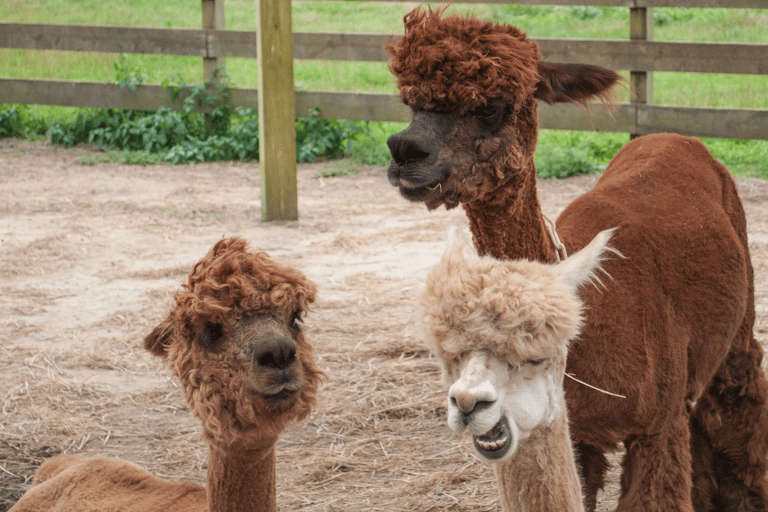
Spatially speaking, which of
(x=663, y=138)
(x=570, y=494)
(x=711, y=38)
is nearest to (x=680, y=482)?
(x=570, y=494)

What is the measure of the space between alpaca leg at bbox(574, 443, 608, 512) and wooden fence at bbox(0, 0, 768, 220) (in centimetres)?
347

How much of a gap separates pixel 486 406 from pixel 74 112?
11051 millimetres

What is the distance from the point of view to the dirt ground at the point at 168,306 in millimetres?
3803

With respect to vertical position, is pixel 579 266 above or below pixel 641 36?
below

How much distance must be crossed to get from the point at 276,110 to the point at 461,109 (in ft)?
16.3

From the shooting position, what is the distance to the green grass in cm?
1016

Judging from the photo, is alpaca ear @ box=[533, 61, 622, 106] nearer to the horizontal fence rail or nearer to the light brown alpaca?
the light brown alpaca

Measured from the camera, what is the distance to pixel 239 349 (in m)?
2.28

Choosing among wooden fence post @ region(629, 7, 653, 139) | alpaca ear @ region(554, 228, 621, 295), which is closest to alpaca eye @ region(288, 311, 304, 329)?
alpaca ear @ region(554, 228, 621, 295)

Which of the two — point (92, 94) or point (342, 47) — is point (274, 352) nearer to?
point (342, 47)

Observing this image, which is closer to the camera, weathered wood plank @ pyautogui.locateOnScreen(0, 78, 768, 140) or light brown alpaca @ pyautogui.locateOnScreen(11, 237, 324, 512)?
light brown alpaca @ pyautogui.locateOnScreen(11, 237, 324, 512)

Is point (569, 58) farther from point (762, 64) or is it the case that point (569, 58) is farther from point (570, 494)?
point (570, 494)

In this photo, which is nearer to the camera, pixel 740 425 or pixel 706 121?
pixel 740 425

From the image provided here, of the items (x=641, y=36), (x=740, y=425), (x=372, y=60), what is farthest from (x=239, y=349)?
(x=641, y=36)
